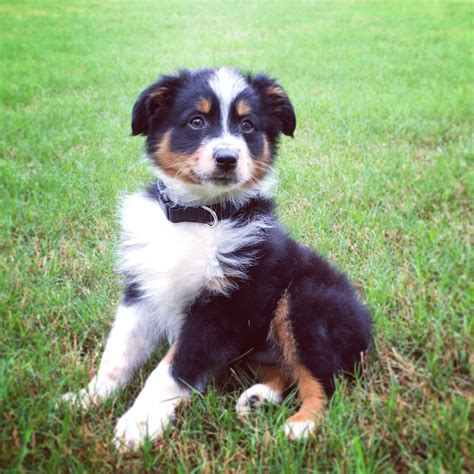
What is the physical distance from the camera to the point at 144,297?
255 centimetres

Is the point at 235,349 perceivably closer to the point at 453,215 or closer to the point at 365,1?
the point at 453,215

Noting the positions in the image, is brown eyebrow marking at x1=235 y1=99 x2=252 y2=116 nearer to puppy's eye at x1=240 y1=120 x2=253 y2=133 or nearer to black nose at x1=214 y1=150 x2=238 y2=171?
puppy's eye at x1=240 y1=120 x2=253 y2=133

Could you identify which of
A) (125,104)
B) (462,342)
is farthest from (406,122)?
(462,342)

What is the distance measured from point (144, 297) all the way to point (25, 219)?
70.4 inches

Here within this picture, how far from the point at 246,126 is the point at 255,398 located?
1.38 meters

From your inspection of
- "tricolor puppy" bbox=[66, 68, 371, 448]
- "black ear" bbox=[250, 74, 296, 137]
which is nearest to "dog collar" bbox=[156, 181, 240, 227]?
"tricolor puppy" bbox=[66, 68, 371, 448]

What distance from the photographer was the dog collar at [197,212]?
2.60 meters

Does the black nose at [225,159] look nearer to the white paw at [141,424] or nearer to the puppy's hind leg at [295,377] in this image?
the puppy's hind leg at [295,377]

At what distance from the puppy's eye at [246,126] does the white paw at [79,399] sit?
4.90 feet

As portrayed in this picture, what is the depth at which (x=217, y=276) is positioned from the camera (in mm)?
2398

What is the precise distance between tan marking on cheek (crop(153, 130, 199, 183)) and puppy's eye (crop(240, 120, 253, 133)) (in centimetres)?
33

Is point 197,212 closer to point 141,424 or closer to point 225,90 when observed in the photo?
point 225,90

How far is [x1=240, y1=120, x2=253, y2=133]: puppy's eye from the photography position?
277 centimetres

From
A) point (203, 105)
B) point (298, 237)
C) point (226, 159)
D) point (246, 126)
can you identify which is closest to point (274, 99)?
point (246, 126)
